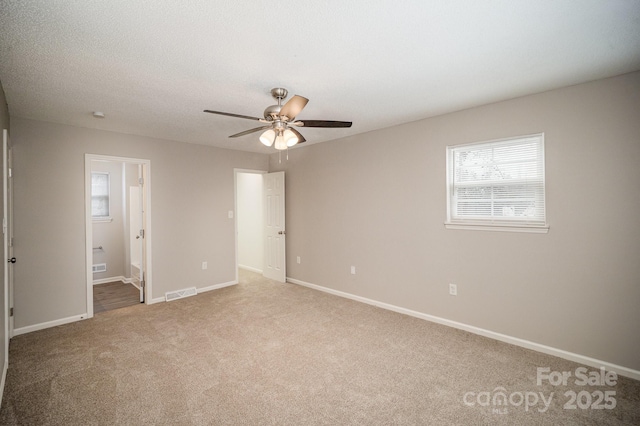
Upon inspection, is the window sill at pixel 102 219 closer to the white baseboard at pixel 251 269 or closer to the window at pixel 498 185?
the white baseboard at pixel 251 269

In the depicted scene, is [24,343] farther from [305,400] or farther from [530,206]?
[530,206]

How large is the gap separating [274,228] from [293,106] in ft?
12.0

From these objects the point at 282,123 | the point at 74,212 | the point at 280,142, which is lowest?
the point at 74,212

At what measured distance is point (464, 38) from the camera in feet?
6.30

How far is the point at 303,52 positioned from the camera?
2062 millimetres

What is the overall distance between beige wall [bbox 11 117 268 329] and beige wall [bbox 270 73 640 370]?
236 centimetres

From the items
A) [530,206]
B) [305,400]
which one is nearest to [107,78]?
[305,400]

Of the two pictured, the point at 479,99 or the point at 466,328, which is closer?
the point at 479,99

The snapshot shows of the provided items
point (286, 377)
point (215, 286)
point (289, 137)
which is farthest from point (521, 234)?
point (215, 286)

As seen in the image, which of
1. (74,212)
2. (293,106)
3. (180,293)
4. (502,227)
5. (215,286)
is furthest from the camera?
(215,286)

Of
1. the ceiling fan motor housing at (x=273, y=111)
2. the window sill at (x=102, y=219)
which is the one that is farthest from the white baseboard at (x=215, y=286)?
the ceiling fan motor housing at (x=273, y=111)

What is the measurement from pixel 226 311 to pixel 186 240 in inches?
59.1

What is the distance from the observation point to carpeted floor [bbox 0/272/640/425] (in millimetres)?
2016

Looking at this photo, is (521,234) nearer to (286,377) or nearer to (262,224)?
(286,377)
